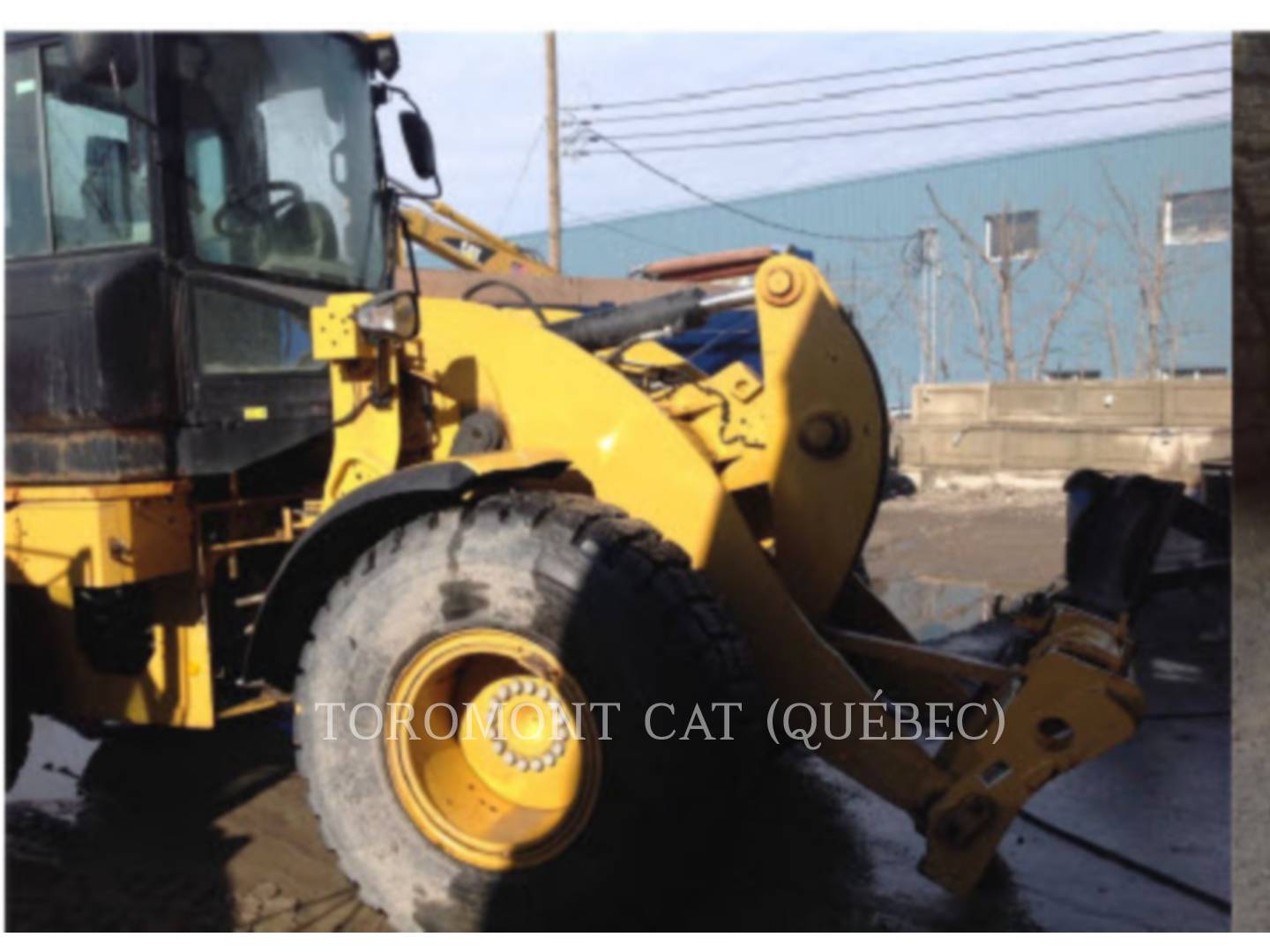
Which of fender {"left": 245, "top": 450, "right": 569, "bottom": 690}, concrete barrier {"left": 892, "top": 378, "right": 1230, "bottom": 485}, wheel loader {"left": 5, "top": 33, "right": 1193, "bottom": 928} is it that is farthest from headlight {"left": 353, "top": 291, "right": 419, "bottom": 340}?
concrete barrier {"left": 892, "top": 378, "right": 1230, "bottom": 485}

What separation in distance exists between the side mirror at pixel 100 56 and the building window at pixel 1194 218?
18.6 metres

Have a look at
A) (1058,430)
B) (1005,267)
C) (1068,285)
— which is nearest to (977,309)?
(1005,267)

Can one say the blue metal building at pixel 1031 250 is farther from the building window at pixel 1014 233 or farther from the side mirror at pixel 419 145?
the side mirror at pixel 419 145

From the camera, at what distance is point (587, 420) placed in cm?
290

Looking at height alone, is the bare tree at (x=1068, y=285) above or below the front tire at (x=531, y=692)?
above

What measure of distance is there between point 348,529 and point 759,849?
1598mm

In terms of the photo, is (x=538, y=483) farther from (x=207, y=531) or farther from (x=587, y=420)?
(x=207, y=531)

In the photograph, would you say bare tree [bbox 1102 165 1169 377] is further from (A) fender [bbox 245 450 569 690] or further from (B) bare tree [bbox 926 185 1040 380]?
(A) fender [bbox 245 450 569 690]

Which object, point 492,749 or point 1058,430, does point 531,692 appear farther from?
point 1058,430

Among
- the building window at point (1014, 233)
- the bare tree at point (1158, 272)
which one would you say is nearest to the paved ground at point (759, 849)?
the bare tree at point (1158, 272)

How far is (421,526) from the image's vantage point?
266cm

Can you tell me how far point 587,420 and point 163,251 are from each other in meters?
1.47

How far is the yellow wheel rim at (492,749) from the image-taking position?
2.50 meters

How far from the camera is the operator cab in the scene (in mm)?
3158
